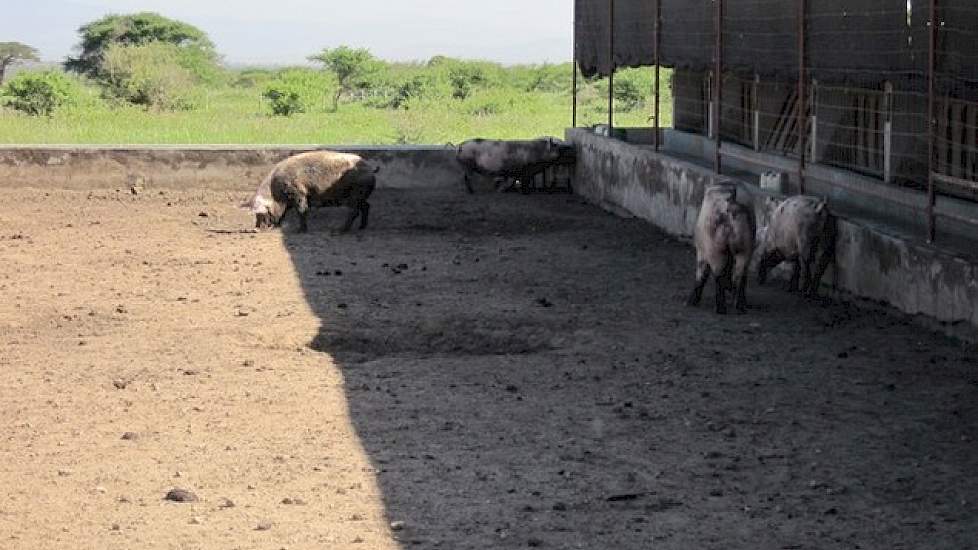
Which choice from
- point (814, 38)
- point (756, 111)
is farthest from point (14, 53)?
point (814, 38)

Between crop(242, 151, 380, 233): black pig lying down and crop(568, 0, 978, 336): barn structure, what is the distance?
2859 millimetres

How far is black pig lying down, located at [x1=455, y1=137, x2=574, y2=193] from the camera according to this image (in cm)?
2064

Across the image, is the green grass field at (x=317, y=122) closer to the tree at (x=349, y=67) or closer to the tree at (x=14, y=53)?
the tree at (x=349, y=67)

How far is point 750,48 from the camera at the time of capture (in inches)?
577

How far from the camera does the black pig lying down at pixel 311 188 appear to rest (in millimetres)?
16859

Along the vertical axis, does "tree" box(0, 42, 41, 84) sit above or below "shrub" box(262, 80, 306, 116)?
above

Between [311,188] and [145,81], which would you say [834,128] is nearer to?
[311,188]

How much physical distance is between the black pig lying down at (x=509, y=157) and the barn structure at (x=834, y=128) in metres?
0.46

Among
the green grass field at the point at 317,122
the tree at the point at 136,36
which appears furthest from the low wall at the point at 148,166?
the tree at the point at 136,36

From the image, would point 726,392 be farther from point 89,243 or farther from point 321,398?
point 89,243

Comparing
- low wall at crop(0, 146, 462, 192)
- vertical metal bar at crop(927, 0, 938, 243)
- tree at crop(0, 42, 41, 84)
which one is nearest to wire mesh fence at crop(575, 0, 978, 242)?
vertical metal bar at crop(927, 0, 938, 243)

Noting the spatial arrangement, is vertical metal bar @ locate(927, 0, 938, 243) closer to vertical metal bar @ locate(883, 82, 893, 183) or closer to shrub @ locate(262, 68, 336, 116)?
vertical metal bar @ locate(883, 82, 893, 183)

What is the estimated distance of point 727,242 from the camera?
37.9ft

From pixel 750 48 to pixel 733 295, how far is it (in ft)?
11.2
